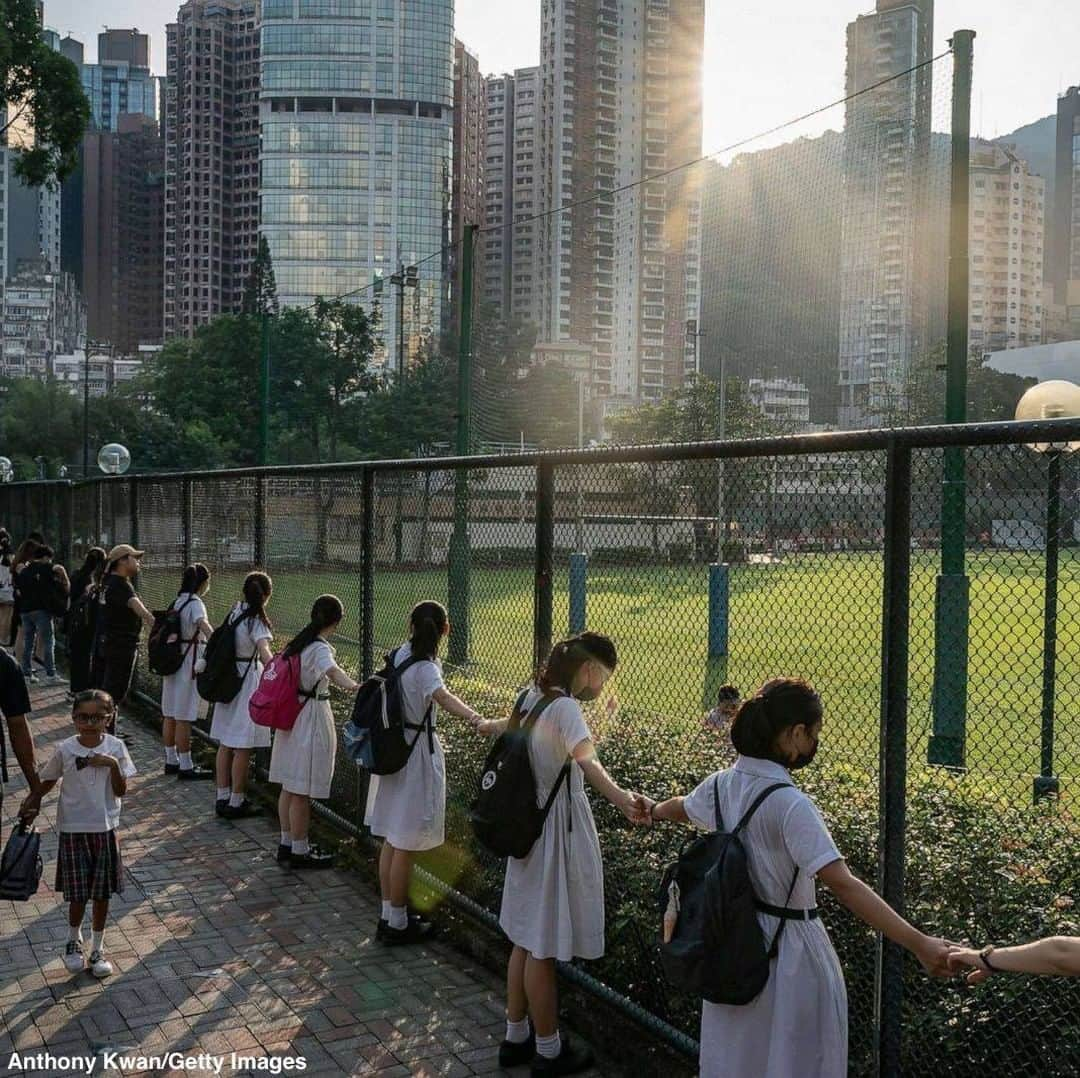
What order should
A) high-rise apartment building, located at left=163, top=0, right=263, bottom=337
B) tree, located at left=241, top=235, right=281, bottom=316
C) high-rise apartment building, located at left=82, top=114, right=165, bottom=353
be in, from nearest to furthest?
tree, located at left=241, top=235, right=281, bottom=316, high-rise apartment building, located at left=163, top=0, right=263, bottom=337, high-rise apartment building, located at left=82, top=114, right=165, bottom=353

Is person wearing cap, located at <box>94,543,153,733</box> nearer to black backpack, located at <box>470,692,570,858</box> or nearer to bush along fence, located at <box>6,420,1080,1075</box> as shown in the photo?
bush along fence, located at <box>6,420,1080,1075</box>

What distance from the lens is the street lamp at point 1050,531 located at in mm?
3709

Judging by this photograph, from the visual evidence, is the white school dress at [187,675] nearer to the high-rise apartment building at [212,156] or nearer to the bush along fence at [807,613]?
the bush along fence at [807,613]

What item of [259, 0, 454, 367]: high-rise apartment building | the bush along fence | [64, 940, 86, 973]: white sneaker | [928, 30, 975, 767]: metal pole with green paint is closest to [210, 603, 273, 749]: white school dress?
the bush along fence

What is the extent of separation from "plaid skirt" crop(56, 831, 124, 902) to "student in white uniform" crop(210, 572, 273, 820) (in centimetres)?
249

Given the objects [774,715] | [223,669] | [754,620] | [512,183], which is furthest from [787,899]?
[512,183]

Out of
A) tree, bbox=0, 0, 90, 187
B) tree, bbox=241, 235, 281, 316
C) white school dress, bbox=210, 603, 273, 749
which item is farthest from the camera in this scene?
tree, bbox=241, 235, 281, 316

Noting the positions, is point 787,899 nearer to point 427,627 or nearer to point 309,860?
point 427,627

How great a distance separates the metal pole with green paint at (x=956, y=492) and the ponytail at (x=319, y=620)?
10.9 feet

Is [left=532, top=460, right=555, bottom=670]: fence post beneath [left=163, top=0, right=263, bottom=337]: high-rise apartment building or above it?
beneath

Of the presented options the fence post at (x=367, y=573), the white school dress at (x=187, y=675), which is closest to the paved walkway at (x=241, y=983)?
the fence post at (x=367, y=573)

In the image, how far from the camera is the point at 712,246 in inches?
794

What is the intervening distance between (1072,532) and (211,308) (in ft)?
455

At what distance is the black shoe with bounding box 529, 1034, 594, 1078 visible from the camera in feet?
15.1
